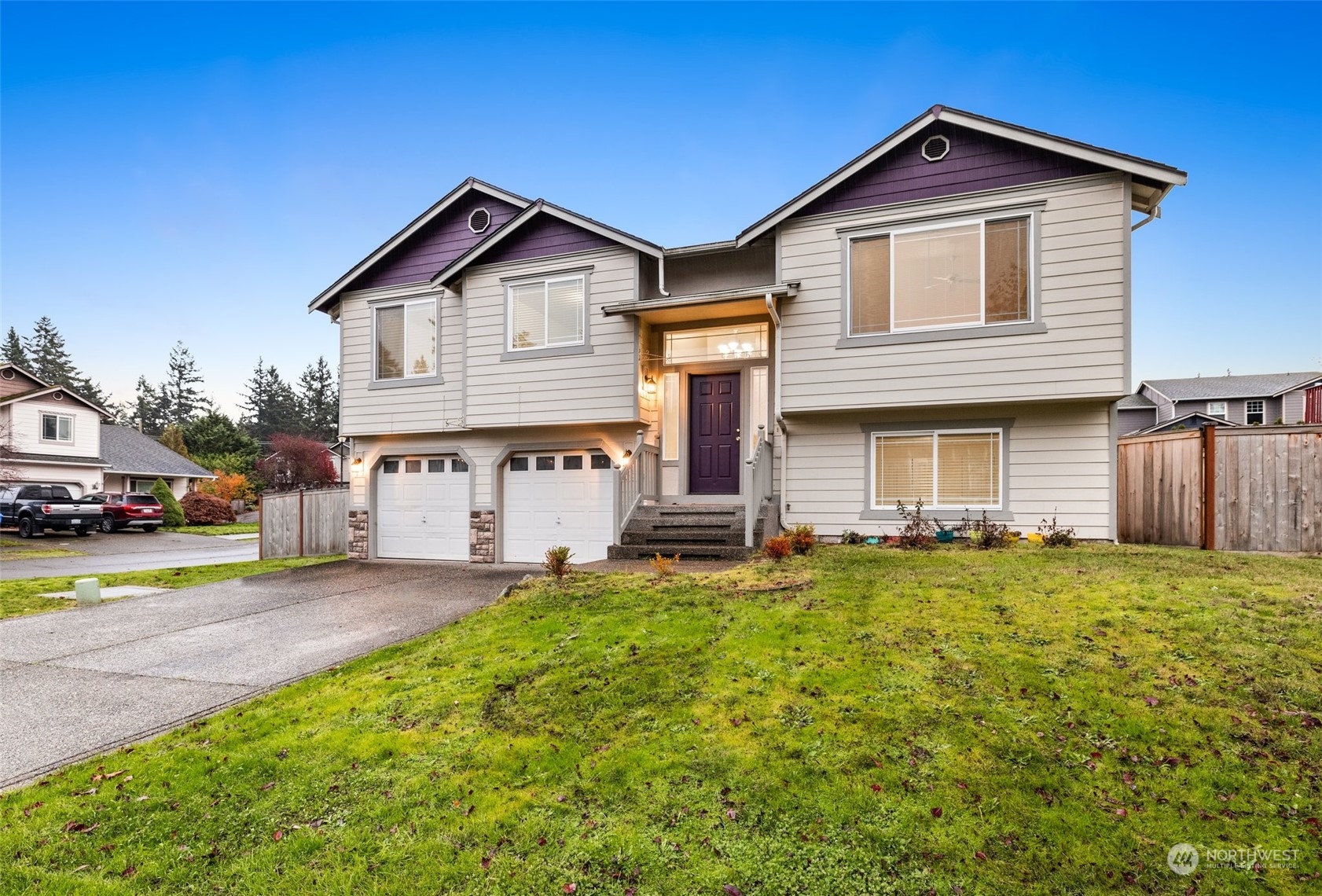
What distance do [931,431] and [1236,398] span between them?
39.6 m

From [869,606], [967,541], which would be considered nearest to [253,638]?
[869,606]

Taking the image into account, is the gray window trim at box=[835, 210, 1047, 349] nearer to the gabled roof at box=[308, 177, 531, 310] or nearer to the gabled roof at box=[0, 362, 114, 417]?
the gabled roof at box=[308, 177, 531, 310]

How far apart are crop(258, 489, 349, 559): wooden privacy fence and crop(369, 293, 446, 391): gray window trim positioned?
4672 millimetres

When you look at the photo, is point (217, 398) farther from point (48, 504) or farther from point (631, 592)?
point (631, 592)

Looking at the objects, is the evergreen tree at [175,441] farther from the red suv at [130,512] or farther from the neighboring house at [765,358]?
the neighboring house at [765,358]

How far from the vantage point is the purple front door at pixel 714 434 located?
1262 centimetres

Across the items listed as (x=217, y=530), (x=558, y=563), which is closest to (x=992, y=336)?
(x=558, y=563)

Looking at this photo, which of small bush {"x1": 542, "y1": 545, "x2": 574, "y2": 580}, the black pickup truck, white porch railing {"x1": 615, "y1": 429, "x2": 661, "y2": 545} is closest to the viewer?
small bush {"x1": 542, "y1": 545, "x2": 574, "y2": 580}

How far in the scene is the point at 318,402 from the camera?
70.8 m

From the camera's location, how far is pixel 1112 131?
699 inches

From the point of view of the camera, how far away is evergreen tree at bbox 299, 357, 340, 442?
6938 centimetres

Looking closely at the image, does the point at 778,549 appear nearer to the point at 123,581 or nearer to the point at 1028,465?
the point at 1028,465

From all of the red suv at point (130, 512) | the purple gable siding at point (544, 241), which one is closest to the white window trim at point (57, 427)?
the red suv at point (130, 512)

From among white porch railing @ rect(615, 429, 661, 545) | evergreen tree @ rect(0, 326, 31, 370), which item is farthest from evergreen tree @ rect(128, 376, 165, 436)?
white porch railing @ rect(615, 429, 661, 545)
